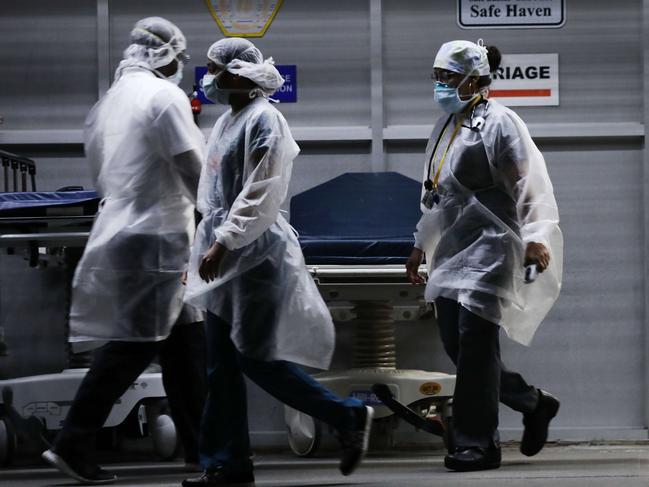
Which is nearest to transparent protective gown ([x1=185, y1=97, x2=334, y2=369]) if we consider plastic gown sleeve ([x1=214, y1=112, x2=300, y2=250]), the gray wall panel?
plastic gown sleeve ([x1=214, y1=112, x2=300, y2=250])

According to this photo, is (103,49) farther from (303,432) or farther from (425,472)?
(425,472)

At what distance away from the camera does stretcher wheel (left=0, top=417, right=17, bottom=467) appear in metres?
5.54

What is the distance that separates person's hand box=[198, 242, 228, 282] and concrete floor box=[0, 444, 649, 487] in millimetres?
950

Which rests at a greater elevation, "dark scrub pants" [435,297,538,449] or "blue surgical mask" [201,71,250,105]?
"blue surgical mask" [201,71,250,105]

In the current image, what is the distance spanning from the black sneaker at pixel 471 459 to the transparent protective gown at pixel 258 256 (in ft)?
2.53

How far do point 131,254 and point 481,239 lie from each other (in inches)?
51.7

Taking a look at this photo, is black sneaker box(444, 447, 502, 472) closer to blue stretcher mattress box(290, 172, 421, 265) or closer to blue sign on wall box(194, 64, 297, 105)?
blue stretcher mattress box(290, 172, 421, 265)

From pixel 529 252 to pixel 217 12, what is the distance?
7.98ft

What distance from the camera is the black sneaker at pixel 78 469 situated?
4566 millimetres

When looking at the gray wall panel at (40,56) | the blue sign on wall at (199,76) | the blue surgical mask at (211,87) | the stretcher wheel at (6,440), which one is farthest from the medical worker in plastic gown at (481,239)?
the gray wall panel at (40,56)

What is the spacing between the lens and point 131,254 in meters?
4.61

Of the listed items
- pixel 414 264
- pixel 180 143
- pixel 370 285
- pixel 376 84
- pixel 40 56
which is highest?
pixel 40 56

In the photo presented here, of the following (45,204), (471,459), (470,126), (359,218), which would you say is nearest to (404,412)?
(471,459)

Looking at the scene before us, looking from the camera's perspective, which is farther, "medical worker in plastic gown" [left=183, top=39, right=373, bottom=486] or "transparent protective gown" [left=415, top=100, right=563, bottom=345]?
"transparent protective gown" [left=415, top=100, right=563, bottom=345]
